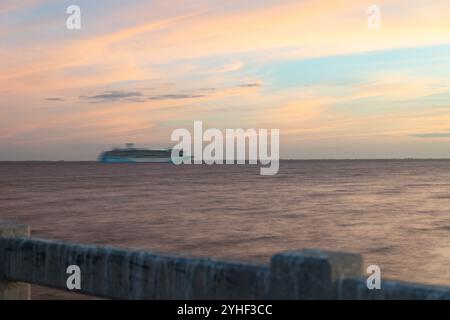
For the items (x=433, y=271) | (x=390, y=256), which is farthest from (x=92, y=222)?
(x=433, y=271)

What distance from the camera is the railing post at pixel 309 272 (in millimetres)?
4078

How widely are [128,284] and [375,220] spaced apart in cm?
3251

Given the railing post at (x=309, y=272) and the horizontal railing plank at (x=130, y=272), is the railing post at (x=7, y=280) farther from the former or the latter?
the railing post at (x=309, y=272)

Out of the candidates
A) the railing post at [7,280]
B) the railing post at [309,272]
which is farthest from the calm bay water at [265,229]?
the railing post at [309,272]

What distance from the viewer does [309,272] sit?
4.14 meters

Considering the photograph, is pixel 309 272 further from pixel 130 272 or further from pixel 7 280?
pixel 7 280

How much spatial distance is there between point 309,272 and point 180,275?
3.60 feet

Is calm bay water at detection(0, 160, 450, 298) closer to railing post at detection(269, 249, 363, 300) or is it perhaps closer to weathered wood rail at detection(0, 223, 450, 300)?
weathered wood rail at detection(0, 223, 450, 300)

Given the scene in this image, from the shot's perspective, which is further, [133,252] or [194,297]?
[133,252]

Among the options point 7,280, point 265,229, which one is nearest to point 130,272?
point 7,280

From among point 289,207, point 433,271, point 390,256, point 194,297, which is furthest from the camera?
point 289,207

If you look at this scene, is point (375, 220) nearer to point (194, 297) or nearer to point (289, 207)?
point (289, 207)

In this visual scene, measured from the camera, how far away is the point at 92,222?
35.6 m

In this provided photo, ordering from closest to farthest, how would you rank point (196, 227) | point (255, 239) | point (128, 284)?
point (128, 284) → point (255, 239) → point (196, 227)
